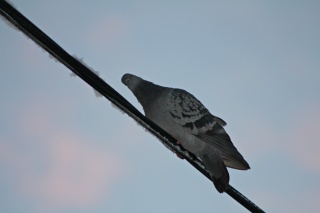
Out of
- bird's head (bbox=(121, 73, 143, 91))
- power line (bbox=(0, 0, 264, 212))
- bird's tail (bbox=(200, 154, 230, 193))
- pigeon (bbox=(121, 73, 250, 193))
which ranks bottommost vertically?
power line (bbox=(0, 0, 264, 212))

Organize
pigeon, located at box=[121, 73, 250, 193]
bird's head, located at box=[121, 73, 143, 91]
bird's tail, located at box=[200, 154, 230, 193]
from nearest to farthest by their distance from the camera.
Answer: bird's tail, located at box=[200, 154, 230, 193] < pigeon, located at box=[121, 73, 250, 193] < bird's head, located at box=[121, 73, 143, 91]

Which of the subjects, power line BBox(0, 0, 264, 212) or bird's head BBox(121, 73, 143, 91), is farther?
bird's head BBox(121, 73, 143, 91)

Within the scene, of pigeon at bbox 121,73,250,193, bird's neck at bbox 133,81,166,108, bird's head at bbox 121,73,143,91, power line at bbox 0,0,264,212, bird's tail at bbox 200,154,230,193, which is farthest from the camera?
bird's head at bbox 121,73,143,91

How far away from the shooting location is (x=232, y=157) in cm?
505

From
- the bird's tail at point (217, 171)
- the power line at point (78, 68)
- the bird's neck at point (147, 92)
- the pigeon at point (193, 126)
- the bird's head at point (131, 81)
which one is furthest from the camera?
the bird's head at point (131, 81)

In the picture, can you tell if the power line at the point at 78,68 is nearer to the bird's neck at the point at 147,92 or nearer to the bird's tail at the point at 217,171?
the bird's tail at the point at 217,171

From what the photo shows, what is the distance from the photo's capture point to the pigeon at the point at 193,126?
201 inches

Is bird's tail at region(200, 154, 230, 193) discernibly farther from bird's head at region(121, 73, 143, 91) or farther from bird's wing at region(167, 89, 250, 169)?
bird's head at region(121, 73, 143, 91)

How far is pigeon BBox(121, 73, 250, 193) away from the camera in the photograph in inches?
201

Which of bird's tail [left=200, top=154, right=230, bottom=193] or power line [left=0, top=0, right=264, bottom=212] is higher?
bird's tail [left=200, top=154, right=230, bottom=193]

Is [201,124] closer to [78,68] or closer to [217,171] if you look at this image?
[217,171]

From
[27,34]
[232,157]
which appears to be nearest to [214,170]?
[232,157]

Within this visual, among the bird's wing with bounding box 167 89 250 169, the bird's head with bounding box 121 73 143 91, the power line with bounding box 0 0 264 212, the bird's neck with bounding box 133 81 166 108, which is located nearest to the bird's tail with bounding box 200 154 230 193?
the bird's wing with bounding box 167 89 250 169

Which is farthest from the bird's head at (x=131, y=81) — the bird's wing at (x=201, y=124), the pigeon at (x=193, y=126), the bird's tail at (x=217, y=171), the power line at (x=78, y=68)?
the power line at (x=78, y=68)
